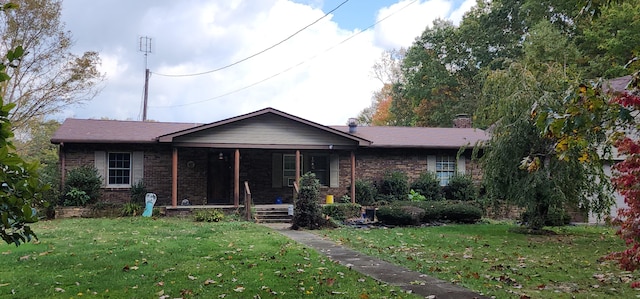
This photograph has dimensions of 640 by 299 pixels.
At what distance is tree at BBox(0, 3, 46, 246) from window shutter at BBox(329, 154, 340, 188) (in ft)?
59.5

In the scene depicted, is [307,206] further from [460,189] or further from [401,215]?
[460,189]

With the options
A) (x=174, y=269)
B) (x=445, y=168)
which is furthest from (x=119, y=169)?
(x=445, y=168)

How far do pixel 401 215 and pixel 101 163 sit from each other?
11643 millimetres

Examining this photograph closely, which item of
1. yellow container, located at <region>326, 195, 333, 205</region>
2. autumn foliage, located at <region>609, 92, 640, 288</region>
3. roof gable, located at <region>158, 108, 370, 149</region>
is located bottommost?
yellow container, located at <region>326, 195, 333, 205</region>

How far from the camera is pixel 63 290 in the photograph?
20.3 feet

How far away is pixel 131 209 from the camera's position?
1745 centimetres

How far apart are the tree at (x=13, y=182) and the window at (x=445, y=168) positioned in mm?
20388

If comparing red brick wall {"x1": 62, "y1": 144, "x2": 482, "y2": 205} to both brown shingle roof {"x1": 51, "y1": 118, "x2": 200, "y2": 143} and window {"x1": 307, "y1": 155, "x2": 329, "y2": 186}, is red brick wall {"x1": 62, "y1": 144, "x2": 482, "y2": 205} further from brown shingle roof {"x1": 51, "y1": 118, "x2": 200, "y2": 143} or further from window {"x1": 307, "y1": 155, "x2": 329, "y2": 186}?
window {"x1": 307, "y1": 155, "x2": 329, "y2": 186}

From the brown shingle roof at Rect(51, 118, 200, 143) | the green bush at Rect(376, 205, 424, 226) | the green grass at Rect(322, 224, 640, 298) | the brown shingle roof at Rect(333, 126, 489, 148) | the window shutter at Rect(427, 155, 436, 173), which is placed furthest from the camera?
the window shutter at Rect(427, 155, 436, 173)

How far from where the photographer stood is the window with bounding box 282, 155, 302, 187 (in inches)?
829

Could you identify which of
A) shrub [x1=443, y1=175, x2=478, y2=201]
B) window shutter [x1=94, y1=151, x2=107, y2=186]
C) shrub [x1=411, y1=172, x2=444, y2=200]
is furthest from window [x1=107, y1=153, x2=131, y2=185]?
shrub [x1=443, y1=175, x2=478, y2=201]

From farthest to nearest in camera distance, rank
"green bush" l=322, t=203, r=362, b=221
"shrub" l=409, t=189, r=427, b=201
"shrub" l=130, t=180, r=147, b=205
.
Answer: "shrub" l=409, t=189, r=427, b=201, "shrub" l=130, t=180, r=147, b=205, "green bush" l=322, t=203, r=362, b=221

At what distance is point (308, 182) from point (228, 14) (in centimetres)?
721

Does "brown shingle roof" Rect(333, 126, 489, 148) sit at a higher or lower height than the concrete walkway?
higher
